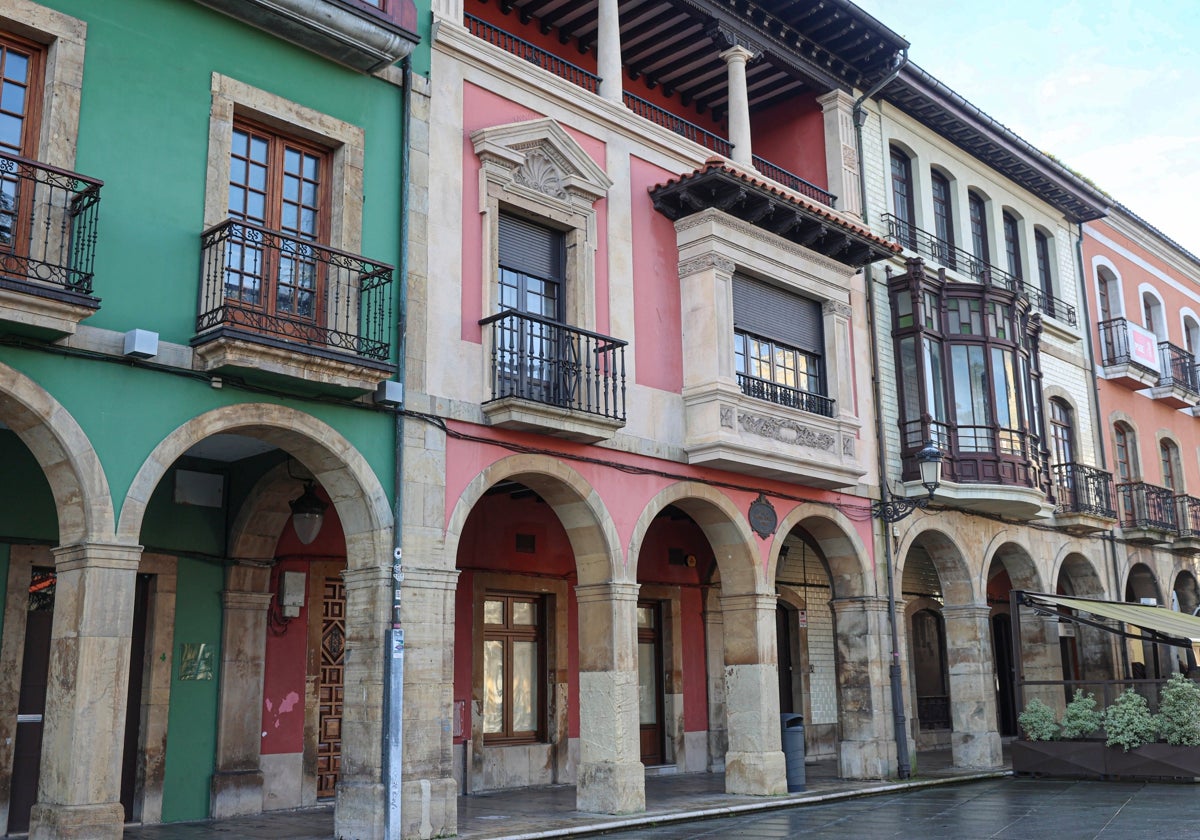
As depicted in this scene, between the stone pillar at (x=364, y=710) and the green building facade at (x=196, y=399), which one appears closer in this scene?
the green building facade at (x=196, y=399)

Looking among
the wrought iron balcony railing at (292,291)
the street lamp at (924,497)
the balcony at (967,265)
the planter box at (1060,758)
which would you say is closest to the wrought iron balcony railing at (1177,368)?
the balcony at (967,265)

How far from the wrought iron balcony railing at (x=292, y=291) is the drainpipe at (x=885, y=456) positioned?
26.9 feet

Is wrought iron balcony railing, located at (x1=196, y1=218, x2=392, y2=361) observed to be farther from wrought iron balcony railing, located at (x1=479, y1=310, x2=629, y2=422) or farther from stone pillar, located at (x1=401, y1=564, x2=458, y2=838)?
stone pillar, located at (x1=401, y1=564, x2=458, y2=838)

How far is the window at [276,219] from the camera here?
10086mm

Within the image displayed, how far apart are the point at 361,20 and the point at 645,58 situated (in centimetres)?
624

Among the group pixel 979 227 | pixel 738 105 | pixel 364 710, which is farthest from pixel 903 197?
pixel 364 710

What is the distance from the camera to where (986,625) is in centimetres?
1742

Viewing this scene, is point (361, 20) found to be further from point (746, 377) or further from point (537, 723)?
point (537, 723)

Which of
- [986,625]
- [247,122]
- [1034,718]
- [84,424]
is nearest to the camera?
[84,424]

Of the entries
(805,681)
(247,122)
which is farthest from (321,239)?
(805,681)

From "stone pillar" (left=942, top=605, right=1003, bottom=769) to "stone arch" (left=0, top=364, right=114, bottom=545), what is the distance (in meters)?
12.6

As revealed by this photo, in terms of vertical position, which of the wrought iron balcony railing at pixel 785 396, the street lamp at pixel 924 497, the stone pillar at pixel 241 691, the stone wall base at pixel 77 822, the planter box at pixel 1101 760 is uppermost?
the wrought iron balcony railing at pixel 785 396

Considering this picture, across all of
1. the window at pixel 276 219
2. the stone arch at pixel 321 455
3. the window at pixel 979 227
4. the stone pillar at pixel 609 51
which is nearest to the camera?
the stone arch at pixel 321 455

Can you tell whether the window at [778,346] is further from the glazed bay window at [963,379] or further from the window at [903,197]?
the window at [903,197]
